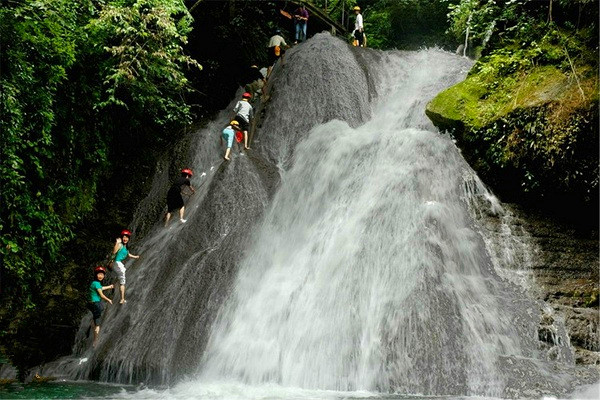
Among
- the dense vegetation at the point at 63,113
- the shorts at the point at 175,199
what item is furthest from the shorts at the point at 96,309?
the shorts at the point at 175,199

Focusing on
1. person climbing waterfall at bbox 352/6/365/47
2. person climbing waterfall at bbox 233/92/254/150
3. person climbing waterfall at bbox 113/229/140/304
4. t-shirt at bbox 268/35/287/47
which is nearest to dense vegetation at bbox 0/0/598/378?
person climbing waterfall at bbox 113/229/140/304

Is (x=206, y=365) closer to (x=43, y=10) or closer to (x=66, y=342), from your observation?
(x=66, y=342)

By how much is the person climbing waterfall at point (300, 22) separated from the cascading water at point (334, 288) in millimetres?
7015

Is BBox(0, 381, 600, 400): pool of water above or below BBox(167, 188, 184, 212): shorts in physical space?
below

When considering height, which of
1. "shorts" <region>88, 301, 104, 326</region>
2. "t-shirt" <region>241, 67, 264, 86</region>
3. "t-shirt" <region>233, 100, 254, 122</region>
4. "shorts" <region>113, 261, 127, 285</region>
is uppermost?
"t-shirt" <region>241, 67, 264, 86</region>

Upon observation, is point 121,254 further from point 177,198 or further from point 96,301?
point 177,198

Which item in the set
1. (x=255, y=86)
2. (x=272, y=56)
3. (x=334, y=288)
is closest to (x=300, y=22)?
(x=272, y=56)

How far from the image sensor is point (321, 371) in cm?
805

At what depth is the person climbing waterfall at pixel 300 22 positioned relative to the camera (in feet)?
65.5

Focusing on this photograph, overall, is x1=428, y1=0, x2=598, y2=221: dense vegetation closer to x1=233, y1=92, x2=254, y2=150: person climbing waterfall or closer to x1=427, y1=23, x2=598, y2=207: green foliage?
x1=427, y1=23, x2=598, y2=207: green foliage

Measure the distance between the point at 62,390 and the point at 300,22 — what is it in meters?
15.6

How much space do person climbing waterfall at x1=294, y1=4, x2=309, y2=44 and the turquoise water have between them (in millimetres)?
14911

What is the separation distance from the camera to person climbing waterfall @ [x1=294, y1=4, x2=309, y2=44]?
1997 centimetres

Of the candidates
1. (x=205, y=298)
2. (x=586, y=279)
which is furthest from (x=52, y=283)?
(x=586, y=279)
